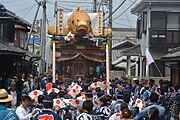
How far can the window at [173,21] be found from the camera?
2973 cm

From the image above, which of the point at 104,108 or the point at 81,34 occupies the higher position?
the point at 81,34

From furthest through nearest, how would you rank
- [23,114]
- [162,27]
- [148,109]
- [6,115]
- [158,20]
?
[158,20]
[162,27]
[23,114]
[148,109]
[6,115]

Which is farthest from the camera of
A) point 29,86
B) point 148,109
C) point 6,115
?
point 29,86

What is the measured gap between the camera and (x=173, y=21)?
98.1ft

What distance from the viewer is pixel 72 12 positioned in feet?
67.6

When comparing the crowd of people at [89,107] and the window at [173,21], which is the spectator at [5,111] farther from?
the window at [173,21]

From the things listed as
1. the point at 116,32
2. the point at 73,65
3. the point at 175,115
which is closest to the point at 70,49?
the point at 73,65

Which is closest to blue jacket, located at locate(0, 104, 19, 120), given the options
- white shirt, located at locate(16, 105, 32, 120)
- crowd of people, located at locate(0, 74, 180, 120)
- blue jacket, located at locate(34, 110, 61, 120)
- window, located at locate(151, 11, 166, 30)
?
crowd of people, located at locate(0, 74, 180, 120)

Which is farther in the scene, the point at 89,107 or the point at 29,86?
the point at 29,86

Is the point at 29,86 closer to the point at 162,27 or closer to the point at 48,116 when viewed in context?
the point at 48,116

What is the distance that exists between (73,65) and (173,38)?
38.6 ft

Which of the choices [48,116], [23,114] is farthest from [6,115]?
[23,114]

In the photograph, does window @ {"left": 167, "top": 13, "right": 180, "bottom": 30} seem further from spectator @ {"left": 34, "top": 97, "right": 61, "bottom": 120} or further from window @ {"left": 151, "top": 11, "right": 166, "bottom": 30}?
spectator @ {"left": 34, "top": 97, "right": 61, "bottom": 120}

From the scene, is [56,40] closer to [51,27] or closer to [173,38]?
[51,27]
